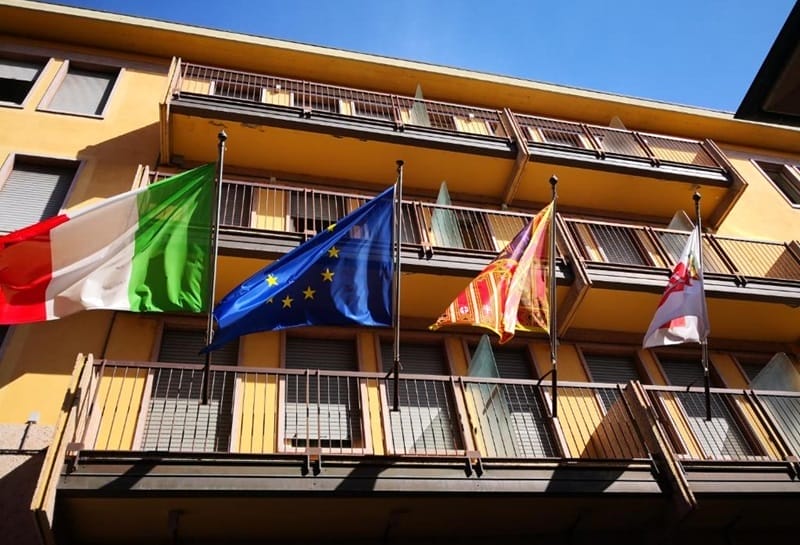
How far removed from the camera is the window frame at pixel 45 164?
10898mm

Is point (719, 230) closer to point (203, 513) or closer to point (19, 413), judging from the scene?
point (203, 513)

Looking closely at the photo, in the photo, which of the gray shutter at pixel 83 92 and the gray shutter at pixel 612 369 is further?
the gray shutter at pixel 83 92

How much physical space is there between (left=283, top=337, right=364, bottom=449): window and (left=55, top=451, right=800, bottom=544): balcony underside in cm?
105

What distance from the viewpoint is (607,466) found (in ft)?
26.2

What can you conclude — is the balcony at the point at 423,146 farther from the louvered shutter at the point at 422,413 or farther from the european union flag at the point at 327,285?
the european union flag at the point at 327,285

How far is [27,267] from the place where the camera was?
787 cm

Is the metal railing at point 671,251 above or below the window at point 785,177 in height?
below

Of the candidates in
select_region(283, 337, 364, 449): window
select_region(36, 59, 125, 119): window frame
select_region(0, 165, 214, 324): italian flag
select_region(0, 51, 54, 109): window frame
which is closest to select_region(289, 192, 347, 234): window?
select_region(283, 337, 364, 449): window

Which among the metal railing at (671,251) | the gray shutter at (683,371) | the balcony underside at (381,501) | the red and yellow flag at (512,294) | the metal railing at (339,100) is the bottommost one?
the balcony underside at (381,501)

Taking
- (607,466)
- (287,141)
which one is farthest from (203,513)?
(287,141)

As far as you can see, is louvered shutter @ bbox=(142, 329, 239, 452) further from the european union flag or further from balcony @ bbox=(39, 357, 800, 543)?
the european union flag

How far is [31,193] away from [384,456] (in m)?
8.04

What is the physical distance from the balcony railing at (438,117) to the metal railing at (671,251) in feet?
6.30

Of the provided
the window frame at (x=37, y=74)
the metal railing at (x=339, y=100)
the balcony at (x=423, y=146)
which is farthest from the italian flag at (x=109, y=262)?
the metal railing at (x=339, y=100)
